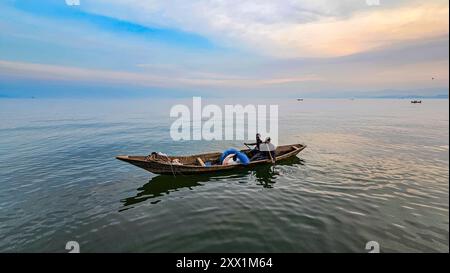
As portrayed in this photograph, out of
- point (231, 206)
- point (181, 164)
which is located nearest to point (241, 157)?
point (181, 164)

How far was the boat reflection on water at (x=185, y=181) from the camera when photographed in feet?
49.3

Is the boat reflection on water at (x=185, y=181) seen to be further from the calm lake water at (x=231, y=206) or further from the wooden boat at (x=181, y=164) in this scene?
the wooden boat at (x=181, y=164)

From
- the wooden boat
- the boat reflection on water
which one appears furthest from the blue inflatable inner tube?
the boat reflection on water

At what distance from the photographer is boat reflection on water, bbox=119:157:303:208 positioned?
1503cm

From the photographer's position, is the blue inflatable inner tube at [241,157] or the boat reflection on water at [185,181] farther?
the blue inflatable inner tube at [241,157]

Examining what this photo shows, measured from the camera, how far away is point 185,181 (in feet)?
57.8

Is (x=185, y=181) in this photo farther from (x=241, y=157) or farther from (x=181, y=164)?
(x=241, y=157)

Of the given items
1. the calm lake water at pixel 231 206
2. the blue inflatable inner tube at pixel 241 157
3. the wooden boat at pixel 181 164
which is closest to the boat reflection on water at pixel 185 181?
the calm lake water at pixel 231 206

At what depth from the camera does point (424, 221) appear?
11.7 meters

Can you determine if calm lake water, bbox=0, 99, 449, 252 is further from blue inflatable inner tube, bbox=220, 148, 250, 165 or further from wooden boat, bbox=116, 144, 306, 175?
blue inflatable inner tube, bbox=220, 148, 250, 165

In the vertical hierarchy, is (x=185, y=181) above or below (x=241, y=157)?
below
